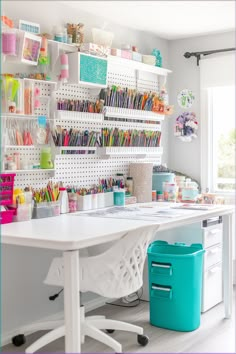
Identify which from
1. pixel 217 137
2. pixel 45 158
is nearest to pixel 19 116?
pixel 45 158

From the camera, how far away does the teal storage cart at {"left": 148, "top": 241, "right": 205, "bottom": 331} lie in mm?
3340

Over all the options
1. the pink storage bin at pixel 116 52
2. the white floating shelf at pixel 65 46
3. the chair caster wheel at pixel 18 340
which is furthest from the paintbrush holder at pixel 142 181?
the chair caster wheel at pixel 18 340

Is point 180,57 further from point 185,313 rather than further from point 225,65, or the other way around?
point 185,313

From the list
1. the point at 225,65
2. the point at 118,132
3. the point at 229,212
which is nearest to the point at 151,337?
the point at 229,212

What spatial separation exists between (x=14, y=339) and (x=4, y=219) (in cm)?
76

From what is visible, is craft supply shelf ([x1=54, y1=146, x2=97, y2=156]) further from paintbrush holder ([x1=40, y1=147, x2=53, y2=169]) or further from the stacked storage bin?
the stacked storage bin

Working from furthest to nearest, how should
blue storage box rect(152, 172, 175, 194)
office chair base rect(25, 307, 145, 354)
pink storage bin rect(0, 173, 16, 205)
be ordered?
blue storage box rect(152, 172, 175, 194) < pink storage bin rect(0, 173, 16, 205) < office chair base rect(25, 307, 145, 354)

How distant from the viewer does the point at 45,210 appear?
3250mm

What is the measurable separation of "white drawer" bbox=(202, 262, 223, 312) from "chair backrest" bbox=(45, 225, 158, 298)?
104 centimetres

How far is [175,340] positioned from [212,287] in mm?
731

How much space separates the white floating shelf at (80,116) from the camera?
342cm

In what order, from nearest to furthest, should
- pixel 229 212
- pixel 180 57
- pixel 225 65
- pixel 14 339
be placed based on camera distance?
pixel 14 339 < pixel 229 212 < pixel 225 65 < pixel 180 57

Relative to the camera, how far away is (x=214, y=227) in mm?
3836

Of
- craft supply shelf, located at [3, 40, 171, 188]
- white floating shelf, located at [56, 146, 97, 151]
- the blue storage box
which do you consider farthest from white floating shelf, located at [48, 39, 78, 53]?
the blue storage box
